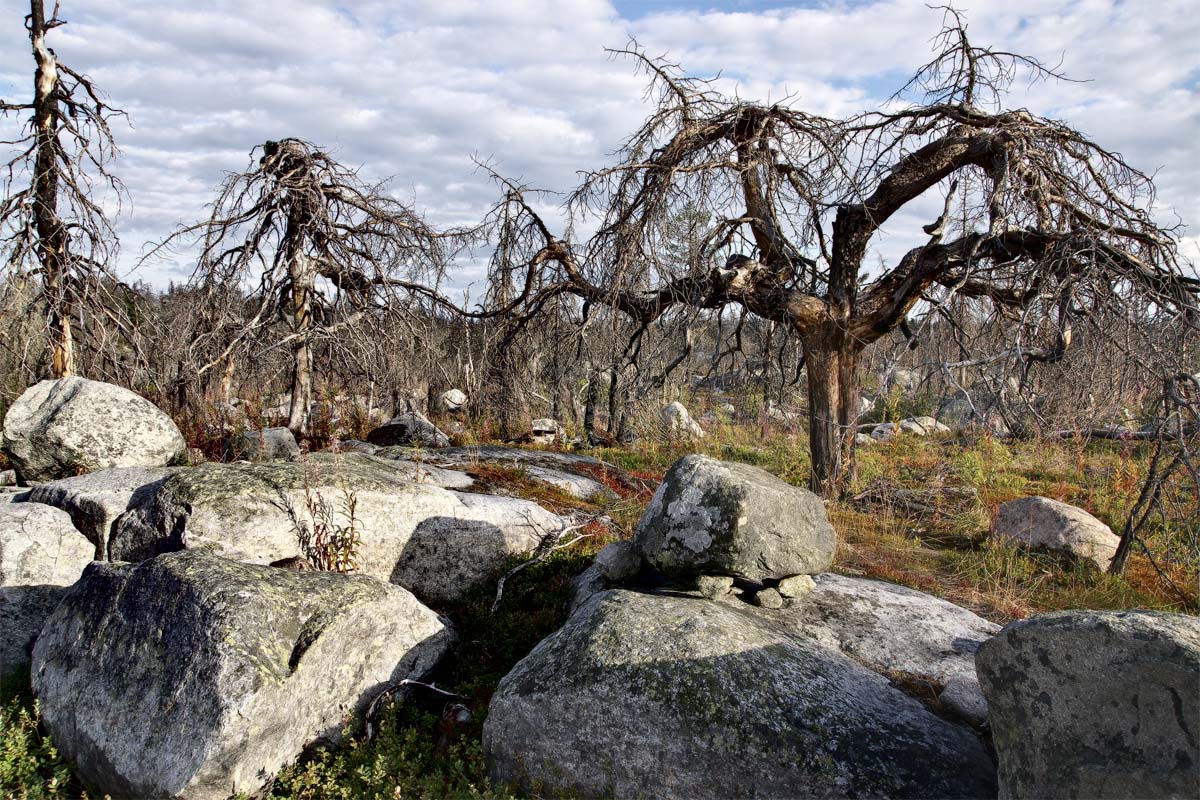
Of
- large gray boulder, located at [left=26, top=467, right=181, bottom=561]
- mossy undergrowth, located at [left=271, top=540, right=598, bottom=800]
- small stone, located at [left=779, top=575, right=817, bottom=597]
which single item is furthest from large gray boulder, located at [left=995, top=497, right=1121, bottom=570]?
large gray boulder, located at [left=26, top=467, right=181, bottom=561]

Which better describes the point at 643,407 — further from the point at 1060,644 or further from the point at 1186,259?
the point at 1060,644

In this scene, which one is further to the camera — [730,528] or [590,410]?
[590,410]

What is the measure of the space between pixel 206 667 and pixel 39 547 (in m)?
3.00

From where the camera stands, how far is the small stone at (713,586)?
18.9ft

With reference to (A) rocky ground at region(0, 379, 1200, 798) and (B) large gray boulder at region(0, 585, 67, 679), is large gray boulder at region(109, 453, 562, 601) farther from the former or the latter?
(B) large gray boulder at region(0, 585, 67, 679)

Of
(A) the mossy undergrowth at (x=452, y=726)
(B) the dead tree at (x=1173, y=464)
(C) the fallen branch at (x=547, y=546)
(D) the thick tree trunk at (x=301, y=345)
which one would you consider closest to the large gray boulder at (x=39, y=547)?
(A) the mossy undergrowth at (x=452, y=726)

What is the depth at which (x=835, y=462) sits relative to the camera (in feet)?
32.9

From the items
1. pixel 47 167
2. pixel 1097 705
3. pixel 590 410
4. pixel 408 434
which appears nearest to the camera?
pixel 1097 705

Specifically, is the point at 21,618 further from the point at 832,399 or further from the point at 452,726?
the point at 832,399

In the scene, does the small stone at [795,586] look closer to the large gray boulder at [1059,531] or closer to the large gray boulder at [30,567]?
the large gray boulder at [1059,531]

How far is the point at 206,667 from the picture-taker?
430 cm

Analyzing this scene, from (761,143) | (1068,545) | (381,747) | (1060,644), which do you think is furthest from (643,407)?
(1060,644)

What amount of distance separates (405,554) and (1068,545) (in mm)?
7000

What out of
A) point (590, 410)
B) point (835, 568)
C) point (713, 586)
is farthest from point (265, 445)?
point (835, 568)
